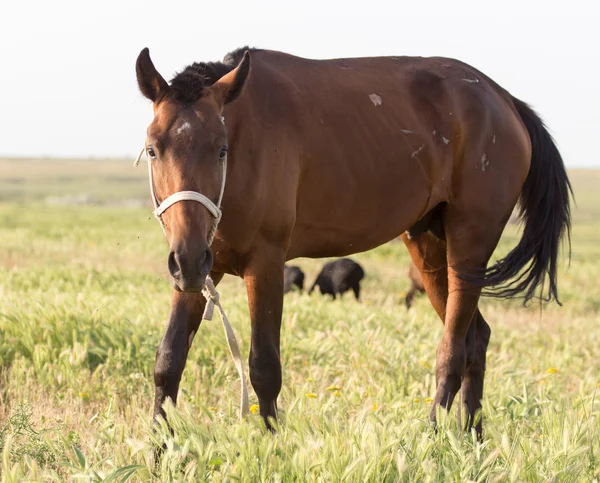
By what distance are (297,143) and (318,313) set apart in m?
4.60

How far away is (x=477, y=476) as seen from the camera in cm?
380

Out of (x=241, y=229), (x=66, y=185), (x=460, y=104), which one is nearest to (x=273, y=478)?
(x=241, y=229)

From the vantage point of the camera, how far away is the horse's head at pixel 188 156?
388 cm

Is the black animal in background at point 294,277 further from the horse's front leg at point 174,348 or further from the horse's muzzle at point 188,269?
the horse's muzzle at point 188,269

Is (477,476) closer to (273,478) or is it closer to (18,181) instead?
(273,478)

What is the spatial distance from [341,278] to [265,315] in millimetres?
9243

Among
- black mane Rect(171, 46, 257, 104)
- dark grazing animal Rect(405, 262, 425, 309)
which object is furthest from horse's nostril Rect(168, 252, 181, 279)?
dark grazing animal Rect(405, 262, 425, 309)

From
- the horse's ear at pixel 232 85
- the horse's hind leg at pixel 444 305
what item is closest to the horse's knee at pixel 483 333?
the horse's hind leg at pixel 444 305

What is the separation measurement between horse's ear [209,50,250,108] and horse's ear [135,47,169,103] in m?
0.27

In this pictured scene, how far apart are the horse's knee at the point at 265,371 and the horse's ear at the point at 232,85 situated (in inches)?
54.3

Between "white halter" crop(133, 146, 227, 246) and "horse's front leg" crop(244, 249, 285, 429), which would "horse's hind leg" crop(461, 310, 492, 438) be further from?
"white halter" crop(133, 146, 227, 246)

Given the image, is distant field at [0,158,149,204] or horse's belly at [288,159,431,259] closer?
horse's belly at [288,159,431,259]

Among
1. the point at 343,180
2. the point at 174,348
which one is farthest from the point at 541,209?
the point at 174,348

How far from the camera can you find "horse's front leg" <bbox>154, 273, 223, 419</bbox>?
186 inches
